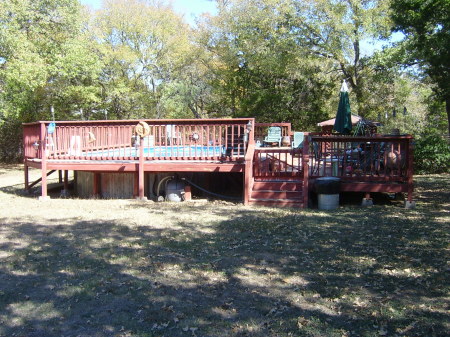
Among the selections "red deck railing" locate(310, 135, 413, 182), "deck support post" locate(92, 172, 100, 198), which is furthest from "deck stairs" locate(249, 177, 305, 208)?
"deck support post" locate(92, 172, 100, 198)

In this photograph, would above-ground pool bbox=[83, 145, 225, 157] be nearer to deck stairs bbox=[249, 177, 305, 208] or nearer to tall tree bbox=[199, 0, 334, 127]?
deck stairs bbox=[249, 177, 305, 208]

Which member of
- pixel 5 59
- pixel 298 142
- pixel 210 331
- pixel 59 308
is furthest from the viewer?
pixel 5 59

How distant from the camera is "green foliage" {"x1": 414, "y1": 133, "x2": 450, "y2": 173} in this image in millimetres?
15320

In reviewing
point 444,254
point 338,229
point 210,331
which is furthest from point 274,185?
point 210,331

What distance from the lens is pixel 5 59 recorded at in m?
15.0

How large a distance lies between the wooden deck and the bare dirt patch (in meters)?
1.06

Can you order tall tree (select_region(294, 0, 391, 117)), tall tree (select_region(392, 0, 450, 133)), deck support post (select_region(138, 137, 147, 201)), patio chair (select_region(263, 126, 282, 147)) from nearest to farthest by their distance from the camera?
tall tree (select_region(392, 0, 450, 133)) < deck support post (select_region(138, 137, 147, 201)) < patio chair (select_region(263, 126, 282, 147)) < tall tree (select_region(294, 0, 391, 117))

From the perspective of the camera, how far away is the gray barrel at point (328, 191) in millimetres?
8336

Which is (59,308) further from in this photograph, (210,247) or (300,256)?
A: (300,256)

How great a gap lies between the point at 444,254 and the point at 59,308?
4.29 metres

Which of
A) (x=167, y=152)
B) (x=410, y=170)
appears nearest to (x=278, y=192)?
(x=410, y=170)

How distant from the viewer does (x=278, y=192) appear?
28.5ft

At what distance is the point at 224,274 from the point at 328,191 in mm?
4299

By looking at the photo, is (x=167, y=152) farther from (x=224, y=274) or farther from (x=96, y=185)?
(x=224, y=274)
